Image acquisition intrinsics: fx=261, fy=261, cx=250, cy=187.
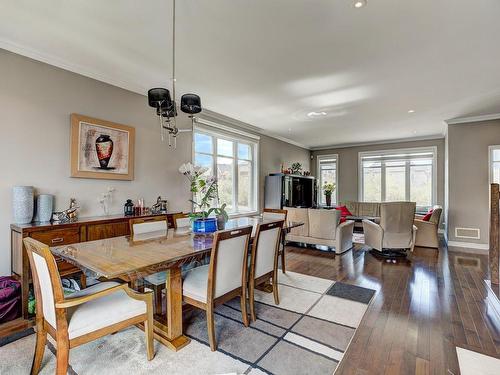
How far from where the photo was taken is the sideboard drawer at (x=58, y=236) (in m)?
2.56

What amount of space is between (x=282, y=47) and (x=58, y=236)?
308 cm

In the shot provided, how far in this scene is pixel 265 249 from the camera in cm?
260

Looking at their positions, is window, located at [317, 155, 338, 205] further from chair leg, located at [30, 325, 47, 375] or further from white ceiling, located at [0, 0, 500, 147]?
chair leg, located at [30, 325, 47, 375]

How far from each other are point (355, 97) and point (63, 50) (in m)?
4.09

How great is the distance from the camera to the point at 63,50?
288cm

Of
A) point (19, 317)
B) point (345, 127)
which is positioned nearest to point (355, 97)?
point (345, 127)

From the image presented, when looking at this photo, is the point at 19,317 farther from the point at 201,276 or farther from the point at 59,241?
the point at 201,276

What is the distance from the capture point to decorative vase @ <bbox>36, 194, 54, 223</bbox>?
2.85 meters

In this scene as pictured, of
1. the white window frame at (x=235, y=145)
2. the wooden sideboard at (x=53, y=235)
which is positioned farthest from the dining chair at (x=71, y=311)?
the white window frame at (x=235, y=145)

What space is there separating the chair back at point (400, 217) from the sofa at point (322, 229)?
759mm

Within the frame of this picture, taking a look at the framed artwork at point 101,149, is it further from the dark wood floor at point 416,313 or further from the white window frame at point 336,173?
the white window frame at point 336,173

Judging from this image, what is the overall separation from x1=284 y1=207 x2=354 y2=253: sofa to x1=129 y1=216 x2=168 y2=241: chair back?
3.02 metres

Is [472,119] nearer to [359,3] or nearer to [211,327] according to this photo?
[359,3]

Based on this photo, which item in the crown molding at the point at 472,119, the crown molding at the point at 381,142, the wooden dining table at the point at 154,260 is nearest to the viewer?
the wooden dining table at the point at 154,260
